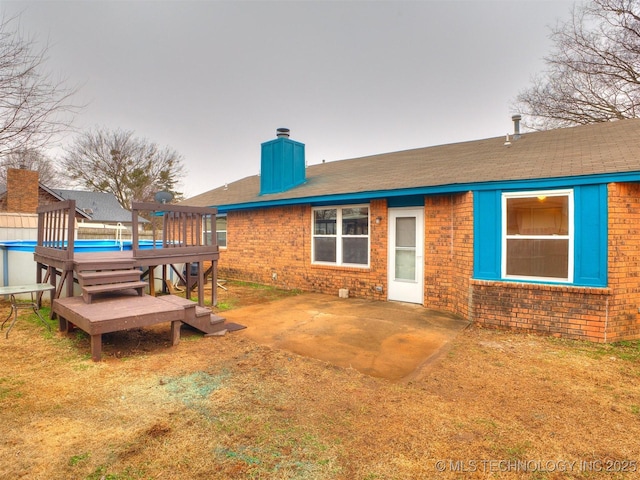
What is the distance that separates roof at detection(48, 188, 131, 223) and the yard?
2200cm

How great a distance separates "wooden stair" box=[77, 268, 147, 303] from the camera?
4809 millimetres

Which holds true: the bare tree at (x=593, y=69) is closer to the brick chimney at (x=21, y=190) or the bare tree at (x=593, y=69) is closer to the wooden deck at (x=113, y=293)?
the wooden deck at (x=113, y=293)

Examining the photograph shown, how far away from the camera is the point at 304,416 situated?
279 cm

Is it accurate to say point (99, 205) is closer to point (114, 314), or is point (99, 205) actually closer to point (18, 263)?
point (18, 263)

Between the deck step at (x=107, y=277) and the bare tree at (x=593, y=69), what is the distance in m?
18.6

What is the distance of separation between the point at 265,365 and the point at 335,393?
1039mm

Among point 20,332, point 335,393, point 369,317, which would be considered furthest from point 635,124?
point 20,332

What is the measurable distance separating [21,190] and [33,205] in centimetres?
76

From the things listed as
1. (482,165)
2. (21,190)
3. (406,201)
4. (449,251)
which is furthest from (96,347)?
(21,190)

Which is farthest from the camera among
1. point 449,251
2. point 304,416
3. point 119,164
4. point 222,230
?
point 119,164

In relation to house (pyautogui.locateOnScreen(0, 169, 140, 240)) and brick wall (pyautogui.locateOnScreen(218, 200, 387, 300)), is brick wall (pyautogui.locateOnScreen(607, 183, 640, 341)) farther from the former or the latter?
house (pyautogui.locateOnScreen(0, 169, 140, 240))

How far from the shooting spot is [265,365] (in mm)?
3896

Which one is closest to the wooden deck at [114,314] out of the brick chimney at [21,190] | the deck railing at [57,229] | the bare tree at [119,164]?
the deck railing at [57,229]

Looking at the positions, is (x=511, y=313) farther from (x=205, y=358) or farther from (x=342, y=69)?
(x=342, y=69)
